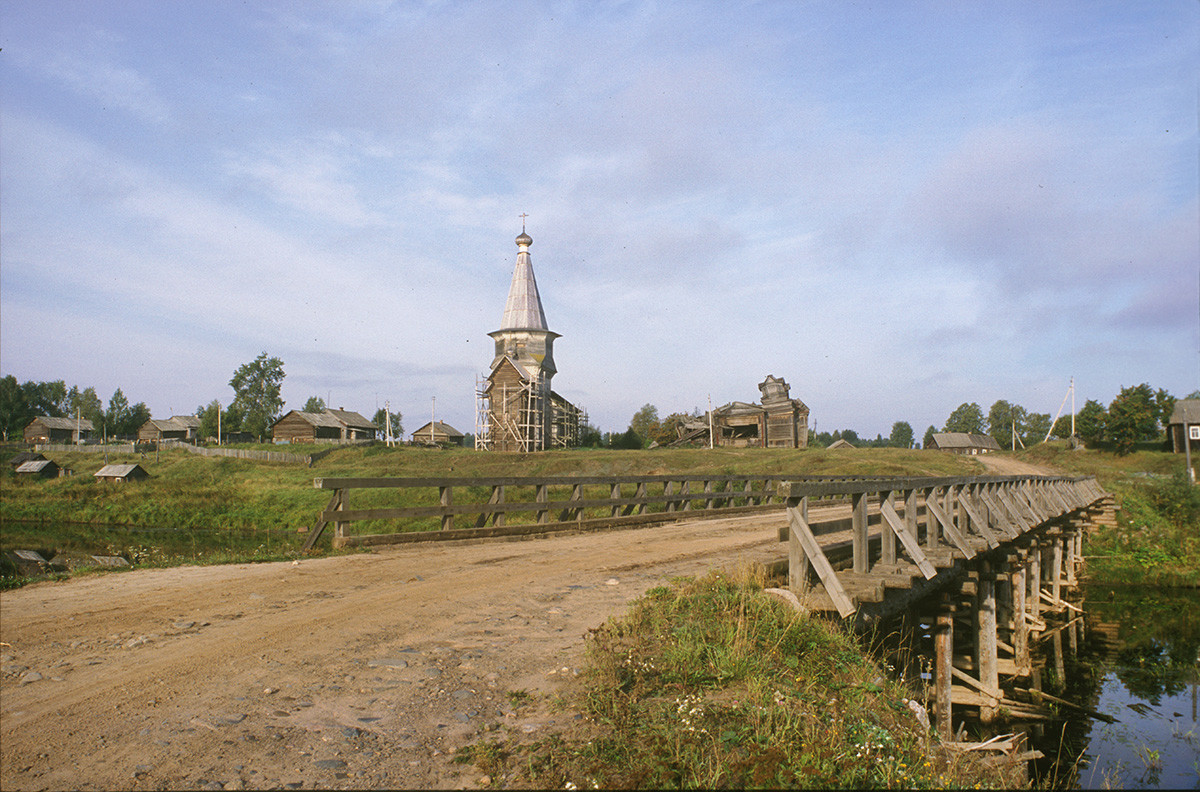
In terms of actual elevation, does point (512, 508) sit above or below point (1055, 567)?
above

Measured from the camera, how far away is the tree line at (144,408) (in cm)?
9144

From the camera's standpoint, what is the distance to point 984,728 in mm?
11758

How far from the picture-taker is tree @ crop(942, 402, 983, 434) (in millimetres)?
137125


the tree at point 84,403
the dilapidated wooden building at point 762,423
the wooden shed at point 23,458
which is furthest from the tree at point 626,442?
the tree at point 84,403

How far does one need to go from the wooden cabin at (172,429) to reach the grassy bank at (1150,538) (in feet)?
335

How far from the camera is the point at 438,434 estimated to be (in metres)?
81.2

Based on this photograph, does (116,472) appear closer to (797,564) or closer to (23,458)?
(23,458)

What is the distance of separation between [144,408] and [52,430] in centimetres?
2081

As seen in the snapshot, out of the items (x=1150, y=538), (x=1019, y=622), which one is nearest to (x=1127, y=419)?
(x=1150, y=538)

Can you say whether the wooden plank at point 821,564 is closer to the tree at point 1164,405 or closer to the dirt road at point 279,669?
the dirt road at point 279,669

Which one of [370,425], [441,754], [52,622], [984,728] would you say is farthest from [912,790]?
[370,425]

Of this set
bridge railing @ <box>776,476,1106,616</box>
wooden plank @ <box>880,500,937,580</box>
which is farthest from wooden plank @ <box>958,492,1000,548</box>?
wooden plank @ <box>880,500,937,580</box>

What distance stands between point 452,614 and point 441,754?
336 cm

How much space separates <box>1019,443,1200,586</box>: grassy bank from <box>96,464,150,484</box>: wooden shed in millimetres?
56964
